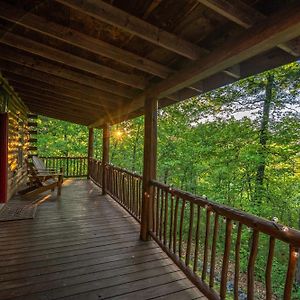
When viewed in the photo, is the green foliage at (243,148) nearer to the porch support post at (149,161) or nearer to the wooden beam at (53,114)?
the wooden beam at (53,114)

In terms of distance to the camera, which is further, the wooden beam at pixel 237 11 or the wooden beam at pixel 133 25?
the wooden beam at pixel 133 25

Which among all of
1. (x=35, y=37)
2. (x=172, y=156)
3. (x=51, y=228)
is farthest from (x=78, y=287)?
(x=172, y=156)

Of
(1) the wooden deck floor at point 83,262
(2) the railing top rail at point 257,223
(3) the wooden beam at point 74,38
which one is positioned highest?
(3) the wooden beam at point 74,38

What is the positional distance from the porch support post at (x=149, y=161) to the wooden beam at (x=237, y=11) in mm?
2021

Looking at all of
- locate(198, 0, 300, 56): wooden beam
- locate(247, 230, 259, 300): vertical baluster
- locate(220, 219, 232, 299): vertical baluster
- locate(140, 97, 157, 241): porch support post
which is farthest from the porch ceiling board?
locate(247, 230, 259, 300): vertical baluster

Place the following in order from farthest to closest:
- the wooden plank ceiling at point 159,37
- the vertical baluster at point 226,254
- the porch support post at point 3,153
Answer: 1. the porch support post at point 3,153
2. the vertical baluster at point 226,254
3. the wooden plank ceiling at point 159,37

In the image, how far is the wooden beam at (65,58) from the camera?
2879 mm

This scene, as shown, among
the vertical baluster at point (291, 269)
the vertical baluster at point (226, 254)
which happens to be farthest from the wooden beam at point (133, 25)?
the vertical baluster at point (291, 269)

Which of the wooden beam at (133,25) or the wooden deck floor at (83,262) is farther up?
the wooden beam at (133,25)

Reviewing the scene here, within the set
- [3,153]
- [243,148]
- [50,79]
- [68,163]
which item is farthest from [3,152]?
[68,163]

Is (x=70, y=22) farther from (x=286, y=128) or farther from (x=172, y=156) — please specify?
(x=172, y=156)

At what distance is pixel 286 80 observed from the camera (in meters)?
7.29

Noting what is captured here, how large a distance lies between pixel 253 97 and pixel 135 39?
6.81 metres

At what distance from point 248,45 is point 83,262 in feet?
9.90
